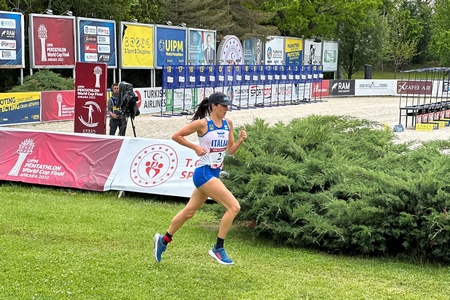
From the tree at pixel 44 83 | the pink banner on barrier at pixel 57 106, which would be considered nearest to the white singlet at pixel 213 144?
the pink banner on barrier at pixel 57 106

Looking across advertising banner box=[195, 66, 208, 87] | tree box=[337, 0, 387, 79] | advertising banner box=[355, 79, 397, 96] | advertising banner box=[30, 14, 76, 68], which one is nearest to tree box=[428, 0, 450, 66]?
tree box=[337, 0, 387, 79]

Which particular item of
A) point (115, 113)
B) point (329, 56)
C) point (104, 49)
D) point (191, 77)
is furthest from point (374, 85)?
point (115, 113)

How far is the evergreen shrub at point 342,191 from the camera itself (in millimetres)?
7637

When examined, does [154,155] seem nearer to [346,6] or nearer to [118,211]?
[118,211]

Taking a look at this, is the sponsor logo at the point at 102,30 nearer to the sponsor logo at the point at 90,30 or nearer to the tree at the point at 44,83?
the sponsor logo at the point at 90,30

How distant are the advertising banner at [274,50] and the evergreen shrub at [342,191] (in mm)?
38569

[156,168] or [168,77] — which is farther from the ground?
[168,77]

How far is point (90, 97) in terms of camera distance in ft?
53.3

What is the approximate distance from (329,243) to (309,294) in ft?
7.20

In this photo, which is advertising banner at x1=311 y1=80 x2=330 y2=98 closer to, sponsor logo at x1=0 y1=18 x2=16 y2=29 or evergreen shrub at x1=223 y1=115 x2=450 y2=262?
sponsor logo at x1=0 y1=18 x2=16 y2=29

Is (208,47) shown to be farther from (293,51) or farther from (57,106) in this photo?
(57,106)

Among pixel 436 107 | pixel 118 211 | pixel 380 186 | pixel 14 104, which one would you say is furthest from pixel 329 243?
pixel 436 107

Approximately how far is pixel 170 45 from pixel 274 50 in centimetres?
1488

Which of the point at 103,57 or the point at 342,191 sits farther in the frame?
the point at 103,57
